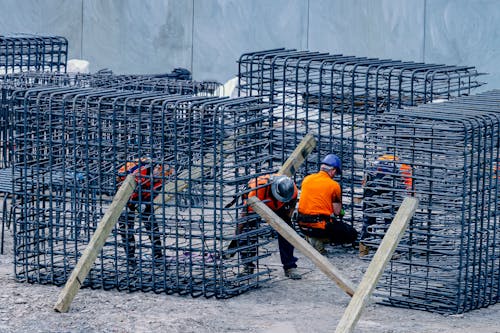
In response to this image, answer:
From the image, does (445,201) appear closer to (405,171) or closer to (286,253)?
(405,171)

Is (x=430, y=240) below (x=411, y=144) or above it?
below

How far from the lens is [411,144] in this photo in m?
12.5

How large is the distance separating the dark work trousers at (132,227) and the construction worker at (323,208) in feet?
7.11

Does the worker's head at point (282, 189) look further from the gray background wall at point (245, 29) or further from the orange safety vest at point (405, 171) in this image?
the gray background wall at point (245, 29)

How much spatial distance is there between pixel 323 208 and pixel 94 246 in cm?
330

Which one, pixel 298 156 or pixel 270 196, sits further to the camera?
pixel 298 156

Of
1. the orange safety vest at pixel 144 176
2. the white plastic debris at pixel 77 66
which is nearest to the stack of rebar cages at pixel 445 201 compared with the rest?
the orange safety vest at pixel 144 176

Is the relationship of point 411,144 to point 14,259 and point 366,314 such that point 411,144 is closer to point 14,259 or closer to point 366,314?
point 366,314

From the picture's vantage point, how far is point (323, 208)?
14.7 m

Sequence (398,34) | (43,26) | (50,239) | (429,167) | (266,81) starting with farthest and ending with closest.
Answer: (43,26) → (398,34) → (266,81) → (50,239) → (429,167)

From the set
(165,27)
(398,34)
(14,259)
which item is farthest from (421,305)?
(165,27)

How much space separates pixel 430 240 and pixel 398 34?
495 inches

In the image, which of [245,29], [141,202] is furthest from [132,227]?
[245,29]

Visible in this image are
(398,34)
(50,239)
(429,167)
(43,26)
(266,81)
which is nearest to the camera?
(429,167)
